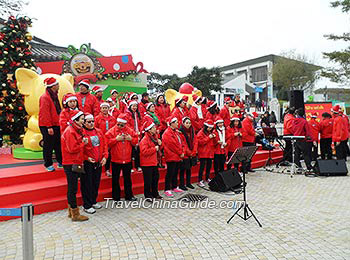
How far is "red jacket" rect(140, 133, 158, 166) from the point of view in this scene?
6.21 m

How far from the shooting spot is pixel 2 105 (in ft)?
29.5

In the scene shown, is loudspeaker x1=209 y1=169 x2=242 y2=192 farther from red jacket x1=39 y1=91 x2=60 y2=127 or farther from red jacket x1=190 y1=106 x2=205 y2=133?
red jacket x1=39 y1=91 x2=60 y2=127

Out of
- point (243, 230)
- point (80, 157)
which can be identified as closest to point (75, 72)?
point (80, 157)

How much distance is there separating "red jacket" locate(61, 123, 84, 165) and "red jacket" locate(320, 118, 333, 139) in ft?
29.9

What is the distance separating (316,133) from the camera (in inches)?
436

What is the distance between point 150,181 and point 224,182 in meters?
1.89

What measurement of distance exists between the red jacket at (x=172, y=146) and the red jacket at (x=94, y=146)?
5.43 feet

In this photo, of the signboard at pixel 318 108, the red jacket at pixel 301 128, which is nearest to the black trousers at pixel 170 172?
the red jacket at pixel 301 128

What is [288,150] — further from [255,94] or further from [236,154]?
[255,94]

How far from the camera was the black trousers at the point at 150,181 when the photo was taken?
6.30 m

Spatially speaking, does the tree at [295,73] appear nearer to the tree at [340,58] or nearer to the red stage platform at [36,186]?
the tree at [340,58]

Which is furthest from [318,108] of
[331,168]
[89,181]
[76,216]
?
[76,216]

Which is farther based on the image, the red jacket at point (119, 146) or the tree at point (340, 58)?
the tree at point (340, 58)

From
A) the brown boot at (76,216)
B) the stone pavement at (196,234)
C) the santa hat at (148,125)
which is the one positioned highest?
the santa hat at (148,125)
